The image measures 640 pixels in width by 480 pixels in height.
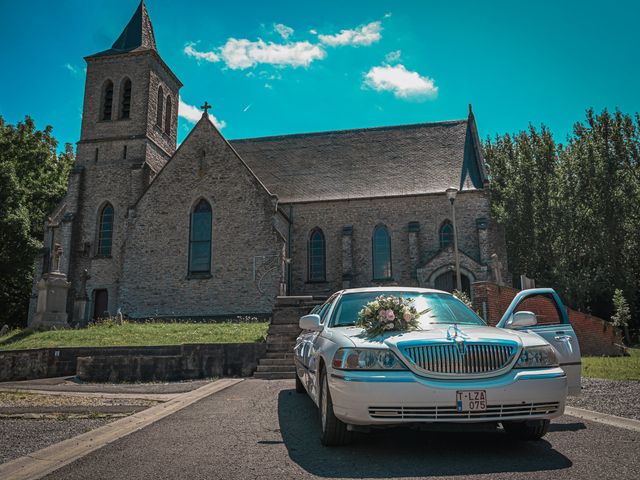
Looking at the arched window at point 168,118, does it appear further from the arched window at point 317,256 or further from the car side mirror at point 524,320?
the car side mirror at point 524,320

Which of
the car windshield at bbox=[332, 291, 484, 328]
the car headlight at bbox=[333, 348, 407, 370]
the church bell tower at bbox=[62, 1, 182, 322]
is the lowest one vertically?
the car headlight at bbox=[333, 348, 407, 370]

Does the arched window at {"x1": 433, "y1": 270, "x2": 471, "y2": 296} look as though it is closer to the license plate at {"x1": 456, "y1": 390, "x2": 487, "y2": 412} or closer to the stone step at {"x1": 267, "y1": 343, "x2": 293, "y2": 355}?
the stone step at {"x1": 267, "y1": 343, "x2": 293, "y2": 355}

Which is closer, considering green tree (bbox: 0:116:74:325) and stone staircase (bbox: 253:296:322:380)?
stone staircase (bbox: 253:296:322:380)

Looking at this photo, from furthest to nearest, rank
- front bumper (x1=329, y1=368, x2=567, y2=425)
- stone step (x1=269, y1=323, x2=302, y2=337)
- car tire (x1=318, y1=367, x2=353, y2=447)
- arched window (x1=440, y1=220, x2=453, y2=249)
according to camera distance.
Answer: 1. arched window (x1=440, y1=220, x2=453, y2=249)
2. stone step (x1=269, y1=323, x2=302, y2=337)
3. car tire (x1=318, y1=367, x2=353, y2=447)
4. front bumper (x1=329, y1=368, x2=567, y2=425)

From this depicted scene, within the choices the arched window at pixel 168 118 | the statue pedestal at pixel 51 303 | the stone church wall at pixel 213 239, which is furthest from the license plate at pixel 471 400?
the arched window at pixel 168 118

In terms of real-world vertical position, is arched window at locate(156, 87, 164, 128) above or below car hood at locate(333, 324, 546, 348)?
above

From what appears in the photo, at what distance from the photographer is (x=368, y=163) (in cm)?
2991

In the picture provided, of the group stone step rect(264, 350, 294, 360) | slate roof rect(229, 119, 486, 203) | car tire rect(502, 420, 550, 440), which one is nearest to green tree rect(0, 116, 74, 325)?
slate roof rect(229, 119, 486, 203)

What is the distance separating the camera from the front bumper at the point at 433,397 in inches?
168

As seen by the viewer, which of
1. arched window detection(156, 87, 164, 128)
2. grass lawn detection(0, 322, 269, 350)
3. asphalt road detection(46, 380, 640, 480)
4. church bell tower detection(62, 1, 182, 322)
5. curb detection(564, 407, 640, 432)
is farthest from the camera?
arched window detection(156, 87, 164, 128)

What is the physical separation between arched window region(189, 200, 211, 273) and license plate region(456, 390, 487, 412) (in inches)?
850

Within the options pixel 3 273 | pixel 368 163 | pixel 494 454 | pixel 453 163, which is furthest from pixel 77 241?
pixel 494 454

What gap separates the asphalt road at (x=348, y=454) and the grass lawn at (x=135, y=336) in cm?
971

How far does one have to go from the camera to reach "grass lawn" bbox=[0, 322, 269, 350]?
1564 centimetres
